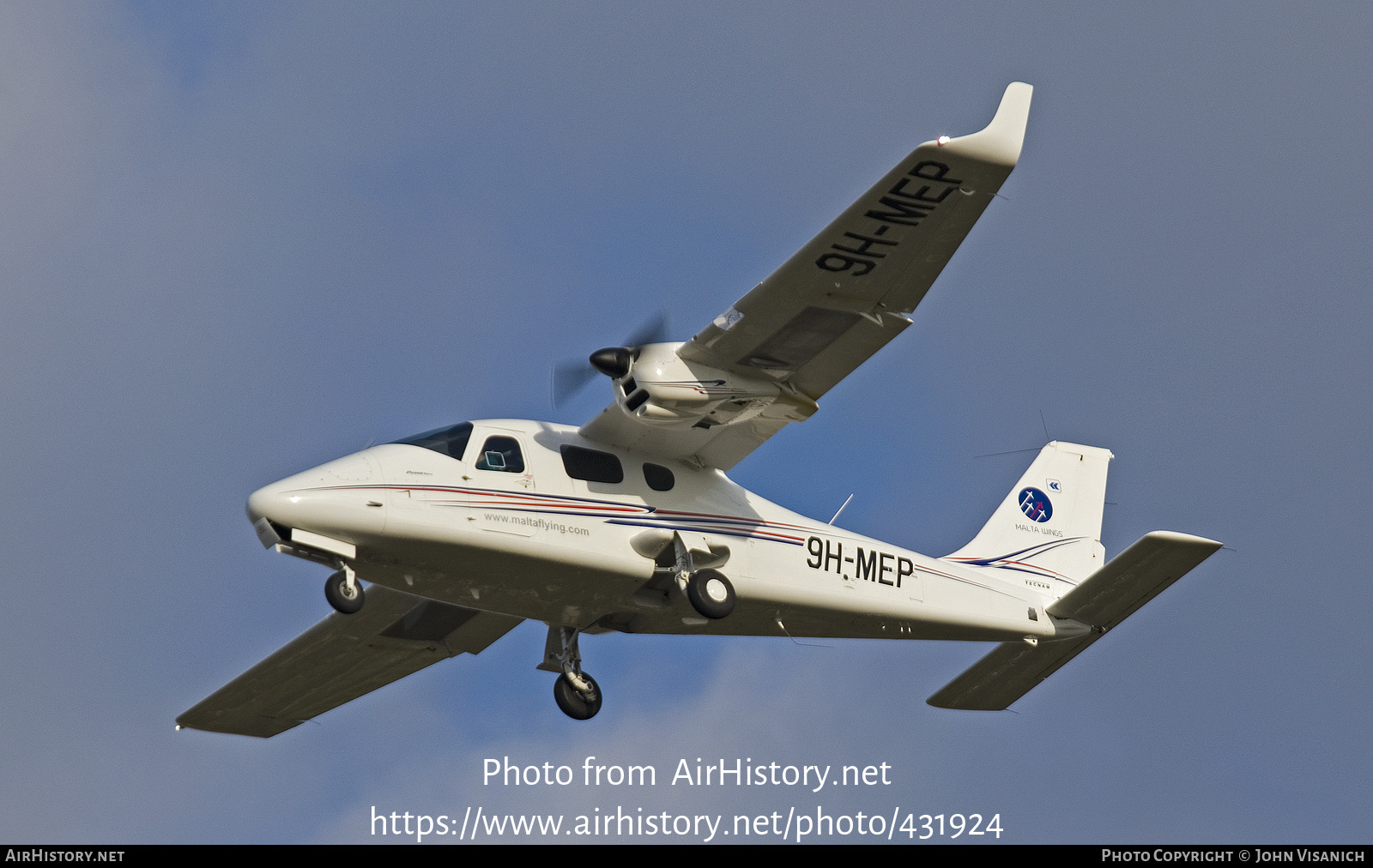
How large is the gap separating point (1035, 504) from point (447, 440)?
8.95 meters

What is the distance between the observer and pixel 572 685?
1994 cm

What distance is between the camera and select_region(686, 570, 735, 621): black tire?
60.8 ft

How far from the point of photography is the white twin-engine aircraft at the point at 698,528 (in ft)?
56.2

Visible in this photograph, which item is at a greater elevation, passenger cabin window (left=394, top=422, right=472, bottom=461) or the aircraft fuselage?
passenger cabin window (left=394, top=422, right=472, bottom=461)

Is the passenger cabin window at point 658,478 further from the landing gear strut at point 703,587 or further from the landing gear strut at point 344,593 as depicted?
the landing gear strut at point 344,593

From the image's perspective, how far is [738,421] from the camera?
19.3 meters

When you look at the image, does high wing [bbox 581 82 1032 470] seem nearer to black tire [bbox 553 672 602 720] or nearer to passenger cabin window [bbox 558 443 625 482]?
passenger cabin window [bbox 558 443 625 482]

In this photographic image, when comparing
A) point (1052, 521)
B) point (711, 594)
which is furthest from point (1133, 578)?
point (711, 594)

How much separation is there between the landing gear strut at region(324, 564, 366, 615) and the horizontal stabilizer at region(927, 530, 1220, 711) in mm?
8135

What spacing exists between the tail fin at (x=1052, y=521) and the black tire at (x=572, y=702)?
5415 mm

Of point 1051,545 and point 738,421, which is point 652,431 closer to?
point 738,421

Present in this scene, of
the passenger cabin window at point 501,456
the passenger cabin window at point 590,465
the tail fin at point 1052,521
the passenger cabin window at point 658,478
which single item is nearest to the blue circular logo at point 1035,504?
the tail fin at point 1052,521

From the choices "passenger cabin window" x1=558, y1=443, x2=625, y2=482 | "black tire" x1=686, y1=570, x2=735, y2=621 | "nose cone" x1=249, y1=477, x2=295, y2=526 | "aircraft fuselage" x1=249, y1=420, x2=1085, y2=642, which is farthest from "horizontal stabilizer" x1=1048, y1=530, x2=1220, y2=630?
"nose cone" x1=249, y1=477, x2=295, y2=526

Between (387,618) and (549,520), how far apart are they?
3785 millimetres
